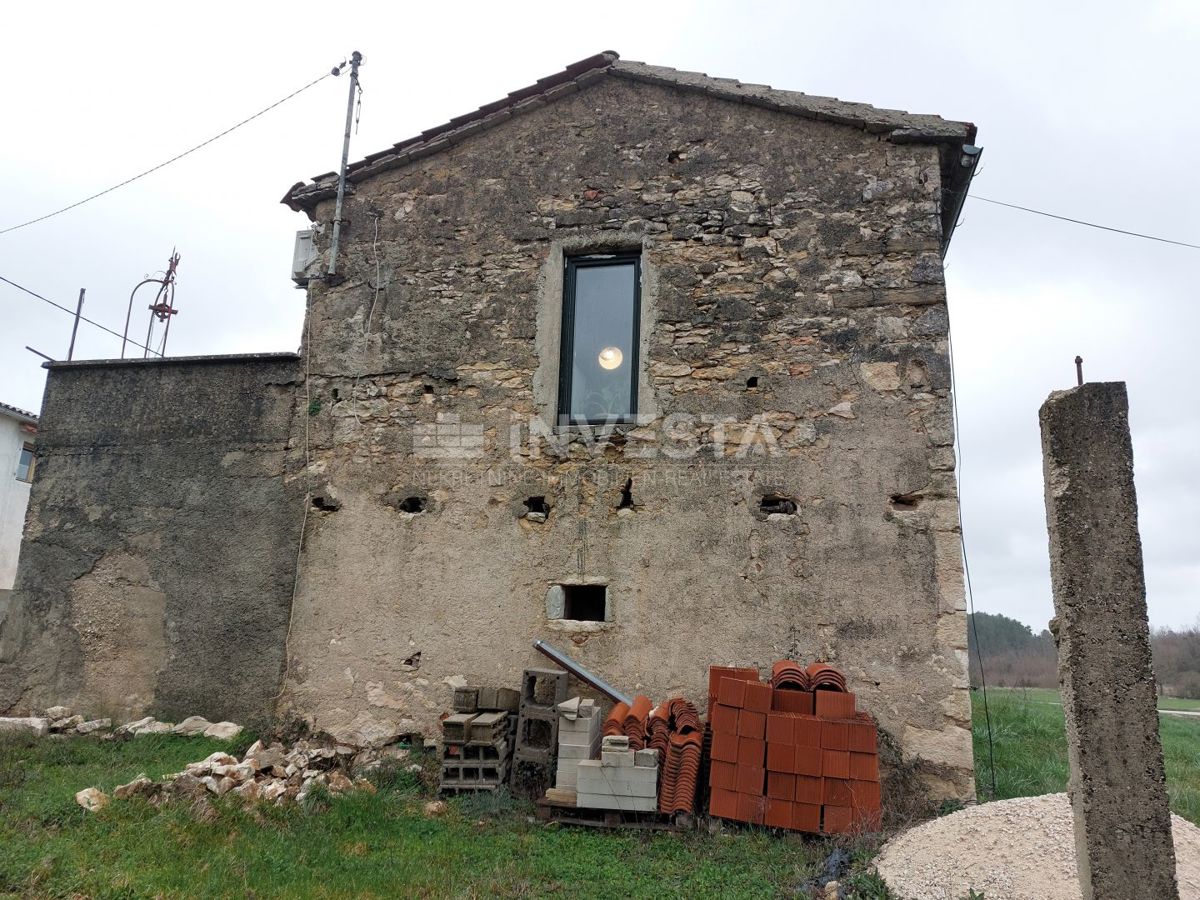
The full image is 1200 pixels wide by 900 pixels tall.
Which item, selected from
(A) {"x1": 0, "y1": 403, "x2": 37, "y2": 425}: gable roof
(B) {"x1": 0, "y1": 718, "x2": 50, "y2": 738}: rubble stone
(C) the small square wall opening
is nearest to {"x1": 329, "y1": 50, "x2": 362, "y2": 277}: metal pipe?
(C) the small square wall opening

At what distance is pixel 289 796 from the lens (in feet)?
16.0

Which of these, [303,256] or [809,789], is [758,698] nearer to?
[809,789]

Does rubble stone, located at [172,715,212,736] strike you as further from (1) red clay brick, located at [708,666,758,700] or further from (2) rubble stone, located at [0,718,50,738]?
(1) red clay brick, located at [708,666,758,700]

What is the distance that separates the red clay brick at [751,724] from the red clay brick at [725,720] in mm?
32

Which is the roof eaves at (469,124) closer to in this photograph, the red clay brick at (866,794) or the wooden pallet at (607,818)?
the wooden pallet at (607,818)

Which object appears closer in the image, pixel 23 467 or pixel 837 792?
pixel 837 792

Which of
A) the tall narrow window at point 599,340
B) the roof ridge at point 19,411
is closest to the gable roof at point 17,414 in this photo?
the roof ridge at point 19,411

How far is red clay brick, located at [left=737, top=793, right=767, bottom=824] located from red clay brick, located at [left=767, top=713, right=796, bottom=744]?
1.15 feet

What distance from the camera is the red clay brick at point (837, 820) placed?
14.6 feet

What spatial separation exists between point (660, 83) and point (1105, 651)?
18.9ft

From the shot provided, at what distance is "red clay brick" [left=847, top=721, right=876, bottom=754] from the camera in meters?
4.57

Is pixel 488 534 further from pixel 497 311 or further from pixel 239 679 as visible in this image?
pixel 239 679

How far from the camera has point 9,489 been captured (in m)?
17.8

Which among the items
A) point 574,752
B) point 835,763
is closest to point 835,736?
point 835,763
